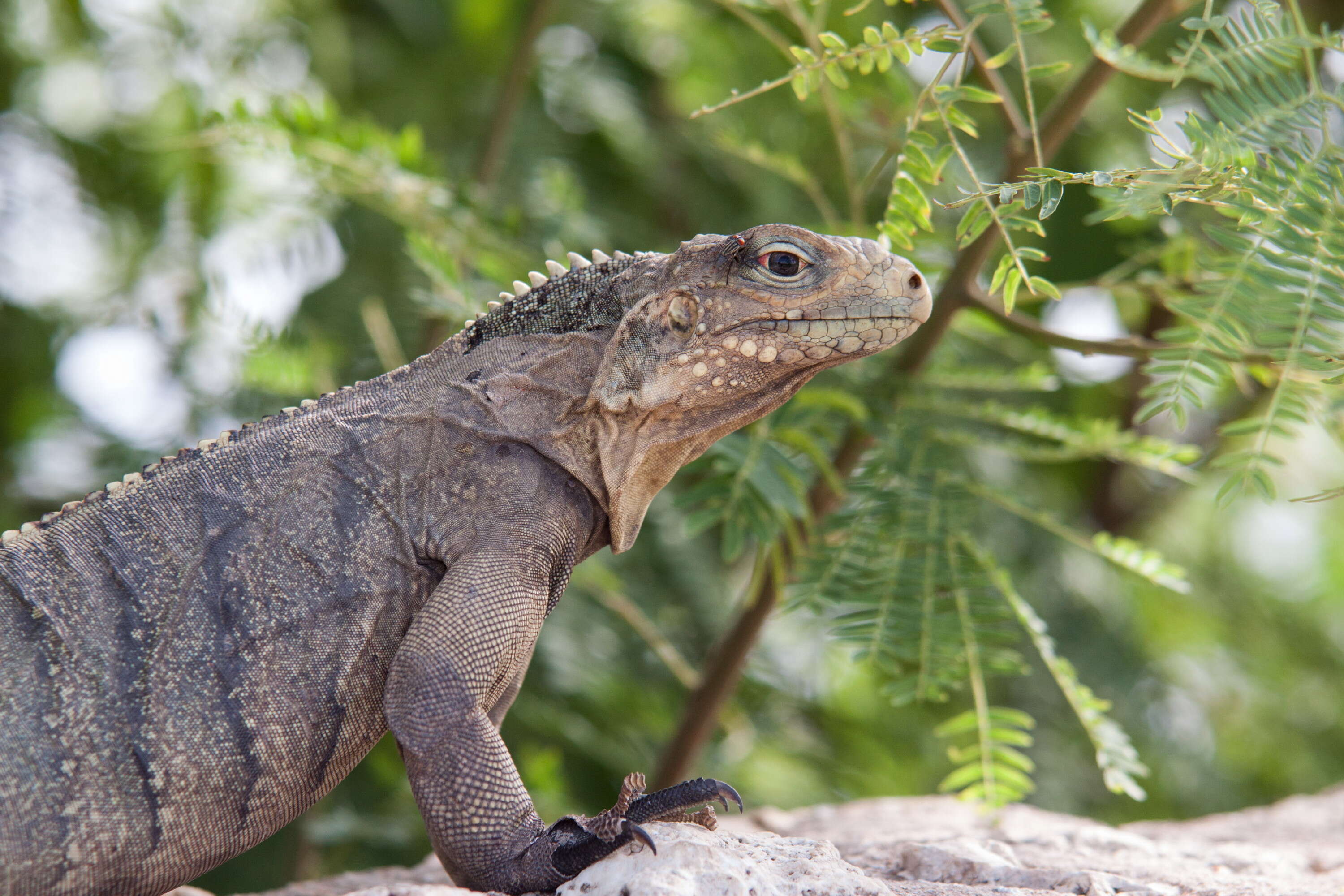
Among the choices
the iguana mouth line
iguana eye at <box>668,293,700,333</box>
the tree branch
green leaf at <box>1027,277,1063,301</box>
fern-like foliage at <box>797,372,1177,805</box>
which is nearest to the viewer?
green leaf at <box>1027,277,1063,301</box>

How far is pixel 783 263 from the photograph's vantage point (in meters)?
2.85

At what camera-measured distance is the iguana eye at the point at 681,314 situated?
9.47ft

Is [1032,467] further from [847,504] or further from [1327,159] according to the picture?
[1327,159]

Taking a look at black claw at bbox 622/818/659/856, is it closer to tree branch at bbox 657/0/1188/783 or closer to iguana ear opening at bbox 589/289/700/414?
iguana ear opening at bbox 589/289/700/414

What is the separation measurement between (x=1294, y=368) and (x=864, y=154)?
3.88 metres

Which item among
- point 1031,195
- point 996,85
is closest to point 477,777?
point 1031,195

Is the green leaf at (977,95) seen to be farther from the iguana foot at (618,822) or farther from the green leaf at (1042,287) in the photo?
the iguana foot at (618,822)

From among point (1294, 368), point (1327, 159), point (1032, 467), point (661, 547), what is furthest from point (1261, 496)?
point (1032, 467)

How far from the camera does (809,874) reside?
2.38 m

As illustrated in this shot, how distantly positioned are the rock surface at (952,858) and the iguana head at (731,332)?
3.27 ft

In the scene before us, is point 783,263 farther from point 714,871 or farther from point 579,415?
point 714,871

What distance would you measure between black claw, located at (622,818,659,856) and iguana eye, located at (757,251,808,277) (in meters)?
1.46

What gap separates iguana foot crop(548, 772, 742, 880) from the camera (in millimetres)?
2414

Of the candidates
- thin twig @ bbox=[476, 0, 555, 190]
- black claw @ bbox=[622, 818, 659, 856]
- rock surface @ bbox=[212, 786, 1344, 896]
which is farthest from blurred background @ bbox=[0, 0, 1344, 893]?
black claw @ bbox=[622, 818, 659, 856]
